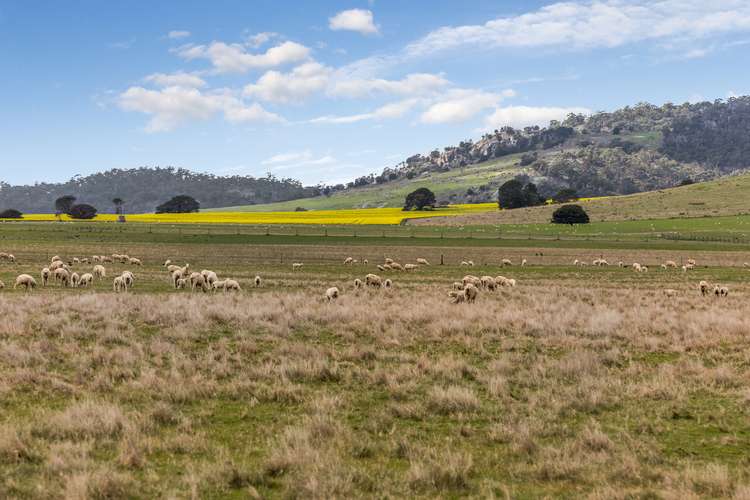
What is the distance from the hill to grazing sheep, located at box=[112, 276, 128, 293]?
8612 cm

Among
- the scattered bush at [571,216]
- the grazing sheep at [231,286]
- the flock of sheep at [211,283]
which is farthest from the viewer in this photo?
the scattered bush at [571,216]

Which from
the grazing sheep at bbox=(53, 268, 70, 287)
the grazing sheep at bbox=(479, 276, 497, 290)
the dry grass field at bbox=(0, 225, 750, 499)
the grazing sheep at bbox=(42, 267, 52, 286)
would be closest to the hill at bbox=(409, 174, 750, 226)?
the grazing sheep at bbox=(479, 276, 497, 290)

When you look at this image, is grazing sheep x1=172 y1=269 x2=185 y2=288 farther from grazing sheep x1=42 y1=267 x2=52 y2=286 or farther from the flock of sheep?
grazing sheep x1=42 y1=267 x2=52 y2=286

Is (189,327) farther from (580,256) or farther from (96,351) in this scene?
(580,256)

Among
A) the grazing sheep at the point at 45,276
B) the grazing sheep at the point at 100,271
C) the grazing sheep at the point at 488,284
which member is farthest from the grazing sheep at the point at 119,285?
the grazing sheep at the point at 488,284

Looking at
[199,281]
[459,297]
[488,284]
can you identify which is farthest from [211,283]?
[488,284]

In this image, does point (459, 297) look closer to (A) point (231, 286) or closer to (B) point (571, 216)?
(A) point (231, 286)

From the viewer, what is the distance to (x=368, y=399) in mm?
12484

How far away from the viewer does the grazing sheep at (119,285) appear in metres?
30.3

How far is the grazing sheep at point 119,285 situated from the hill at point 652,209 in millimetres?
86120

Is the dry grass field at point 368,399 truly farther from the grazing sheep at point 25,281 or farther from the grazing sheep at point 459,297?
the grazing sheep at point 25,281

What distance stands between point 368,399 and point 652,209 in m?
119

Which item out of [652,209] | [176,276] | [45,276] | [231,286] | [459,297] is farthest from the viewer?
[652,209]

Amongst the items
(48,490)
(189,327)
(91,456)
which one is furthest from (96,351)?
(48,490)
